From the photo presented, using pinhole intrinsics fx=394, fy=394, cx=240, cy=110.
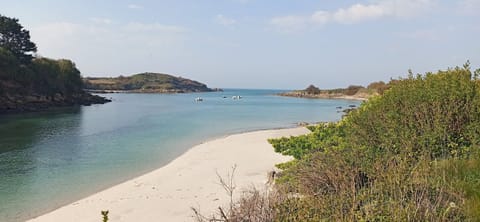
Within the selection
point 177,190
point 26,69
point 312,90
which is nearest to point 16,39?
point 26,69

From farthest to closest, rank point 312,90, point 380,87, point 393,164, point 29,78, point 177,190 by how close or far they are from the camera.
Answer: point 312,90, point 29,78, point 380,87, point 177,190, point 393,164

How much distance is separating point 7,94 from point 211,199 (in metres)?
54.0

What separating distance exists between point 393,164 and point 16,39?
3015 inches

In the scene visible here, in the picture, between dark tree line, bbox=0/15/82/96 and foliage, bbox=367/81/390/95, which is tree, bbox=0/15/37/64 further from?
foliage, bbox=367/81/390/95

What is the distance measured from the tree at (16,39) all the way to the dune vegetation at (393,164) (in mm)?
69587

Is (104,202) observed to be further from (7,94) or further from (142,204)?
(7,94)

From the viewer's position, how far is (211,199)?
11.7 meters

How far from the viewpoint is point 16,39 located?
69438 mm

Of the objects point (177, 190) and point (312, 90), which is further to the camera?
point (312, 90)

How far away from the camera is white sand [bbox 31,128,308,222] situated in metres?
10.7

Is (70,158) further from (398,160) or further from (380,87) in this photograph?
(380,87)

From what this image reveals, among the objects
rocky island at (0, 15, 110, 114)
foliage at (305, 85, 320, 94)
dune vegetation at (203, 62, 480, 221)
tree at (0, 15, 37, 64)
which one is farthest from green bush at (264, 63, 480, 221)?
foliage at (305, 85, 320, 94)

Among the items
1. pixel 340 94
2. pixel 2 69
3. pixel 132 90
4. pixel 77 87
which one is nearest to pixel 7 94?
pixel 2 69

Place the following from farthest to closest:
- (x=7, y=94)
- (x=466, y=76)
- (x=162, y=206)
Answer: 1. (x=7, y=94)
2. (x=162, y=206)
3. (x=466, y=76)
